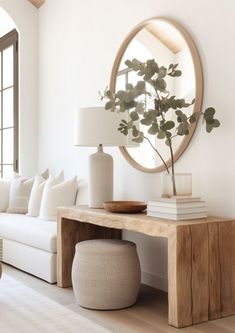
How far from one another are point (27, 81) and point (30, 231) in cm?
229

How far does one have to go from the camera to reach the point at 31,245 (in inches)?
144

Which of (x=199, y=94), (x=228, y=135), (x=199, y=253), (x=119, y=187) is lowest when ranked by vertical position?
(x=199, y=253)

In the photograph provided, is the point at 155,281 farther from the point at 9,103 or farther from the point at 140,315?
the point at 9,103

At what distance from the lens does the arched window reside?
556 cm

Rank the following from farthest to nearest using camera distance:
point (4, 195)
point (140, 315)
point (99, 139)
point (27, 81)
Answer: point (27, 81), point (4, 195), point (99, 139), point (140, 315)

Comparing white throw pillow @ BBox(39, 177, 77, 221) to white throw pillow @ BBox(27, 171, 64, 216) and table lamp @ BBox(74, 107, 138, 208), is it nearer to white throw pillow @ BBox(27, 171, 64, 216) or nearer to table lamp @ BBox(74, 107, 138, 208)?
white throw pillow @ BBox(27, 171, 64, 216)

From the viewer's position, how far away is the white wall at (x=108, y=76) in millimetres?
2887

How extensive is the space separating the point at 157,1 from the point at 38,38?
228 cm

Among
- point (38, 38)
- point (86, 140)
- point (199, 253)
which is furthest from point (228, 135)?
point (38, 38)

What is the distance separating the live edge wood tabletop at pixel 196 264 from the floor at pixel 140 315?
7cm

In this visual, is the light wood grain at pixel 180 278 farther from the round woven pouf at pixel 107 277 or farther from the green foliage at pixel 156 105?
the green foliage at pixel 156 105

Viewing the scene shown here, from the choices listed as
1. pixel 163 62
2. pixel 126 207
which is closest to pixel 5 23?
pixel 163 62

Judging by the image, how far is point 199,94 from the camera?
9.95 feet

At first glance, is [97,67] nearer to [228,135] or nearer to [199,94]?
[199,94]
